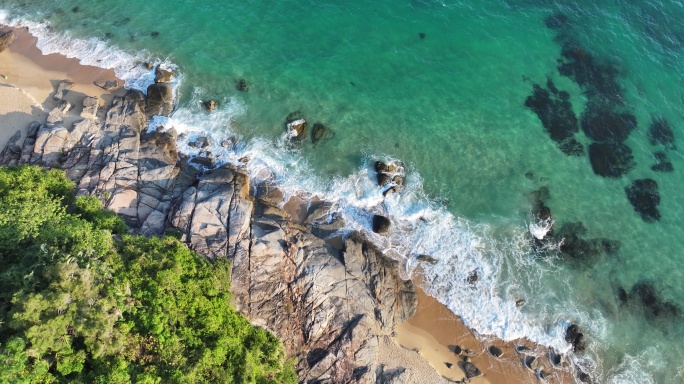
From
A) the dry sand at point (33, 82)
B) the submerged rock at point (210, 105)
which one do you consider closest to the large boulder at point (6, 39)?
the dry sand at point (33, 82)

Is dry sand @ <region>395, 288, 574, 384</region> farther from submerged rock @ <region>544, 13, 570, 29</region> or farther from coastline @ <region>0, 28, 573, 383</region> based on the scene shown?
submerged rock @ <region>544, 13, 570, 29</region>

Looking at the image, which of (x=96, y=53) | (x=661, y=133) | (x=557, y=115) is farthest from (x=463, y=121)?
(x=96, y=53)

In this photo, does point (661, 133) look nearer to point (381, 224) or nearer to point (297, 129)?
point (381, 224)

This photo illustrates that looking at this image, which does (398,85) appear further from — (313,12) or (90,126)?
(90,126)

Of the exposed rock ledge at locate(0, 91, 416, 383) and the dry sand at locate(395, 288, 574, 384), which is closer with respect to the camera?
the exposed rock ledge at locate(0, 91, 416, 383)

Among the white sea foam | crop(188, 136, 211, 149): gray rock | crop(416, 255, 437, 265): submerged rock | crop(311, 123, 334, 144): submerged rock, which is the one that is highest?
the white sea foam

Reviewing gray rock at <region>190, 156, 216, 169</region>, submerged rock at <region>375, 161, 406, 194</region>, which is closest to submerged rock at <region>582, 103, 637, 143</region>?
submerged rock at <region>375, 161, 406, 194</region>

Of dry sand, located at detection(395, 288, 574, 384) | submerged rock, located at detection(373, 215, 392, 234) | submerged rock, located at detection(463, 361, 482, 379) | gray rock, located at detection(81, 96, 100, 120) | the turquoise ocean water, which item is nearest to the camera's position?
submerged rock, located at detection(463, 361, 482, 379)

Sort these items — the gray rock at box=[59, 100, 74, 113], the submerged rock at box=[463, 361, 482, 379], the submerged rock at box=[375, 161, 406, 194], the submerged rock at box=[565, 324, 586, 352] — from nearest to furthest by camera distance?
the submerged rock at box=[463, 361, 482, 379] → the submerged rock at box=[565, 324, 586, 352] → the submerged rock at box=[375, 161, 406, 194] → the gray rock at box=[59, 100, 74, 113]
